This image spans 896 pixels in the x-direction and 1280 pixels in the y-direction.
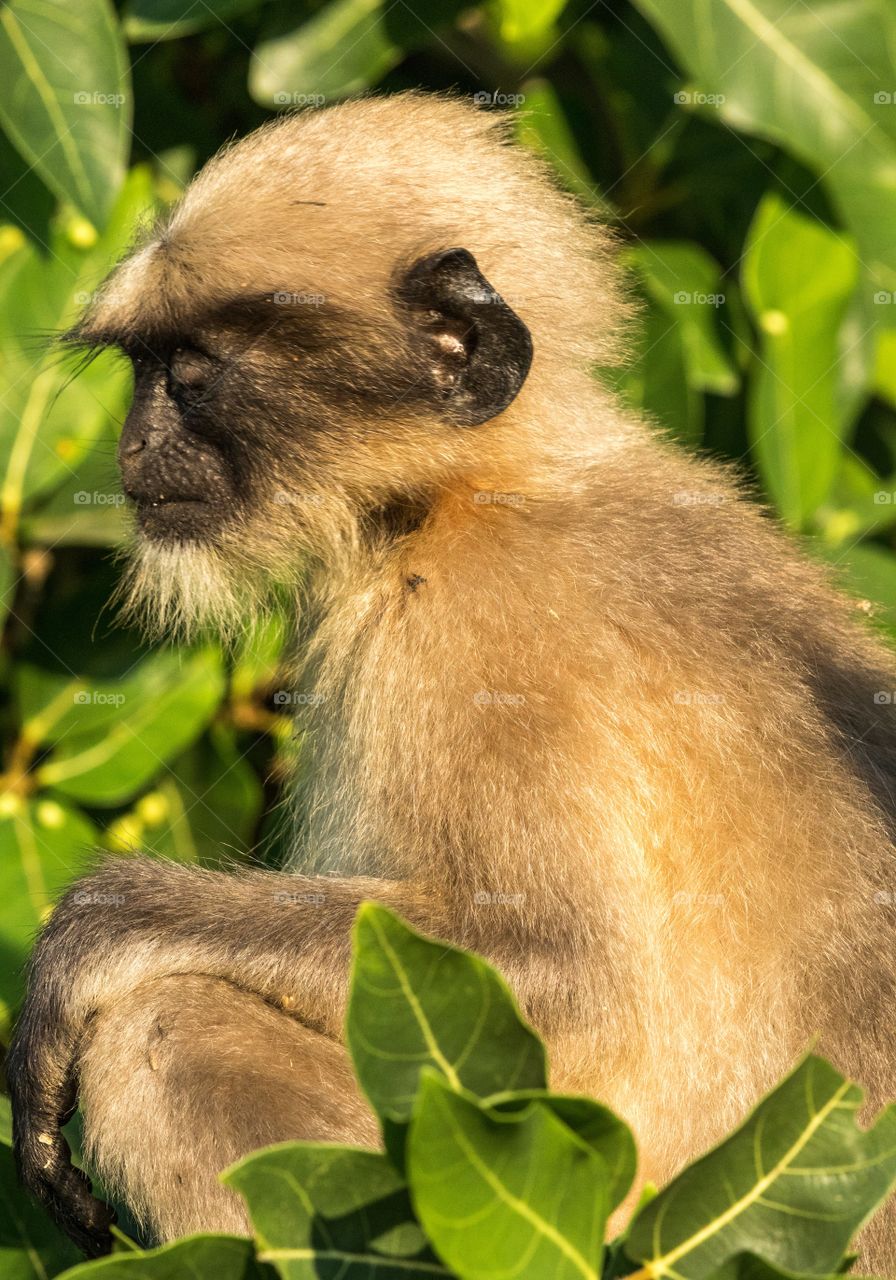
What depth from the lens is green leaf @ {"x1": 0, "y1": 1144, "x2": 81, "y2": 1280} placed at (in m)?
2.43

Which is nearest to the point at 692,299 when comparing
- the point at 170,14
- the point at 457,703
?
the point at 170,14

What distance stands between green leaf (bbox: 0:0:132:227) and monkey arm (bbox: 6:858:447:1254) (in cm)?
197

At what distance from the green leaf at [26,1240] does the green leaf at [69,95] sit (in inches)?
94.1

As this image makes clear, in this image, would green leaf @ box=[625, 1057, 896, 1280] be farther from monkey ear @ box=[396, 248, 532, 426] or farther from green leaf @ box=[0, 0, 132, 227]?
green leaf @ box=[0, 0, 132, 227]

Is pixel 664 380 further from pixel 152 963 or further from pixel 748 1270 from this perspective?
pixel 748 1270

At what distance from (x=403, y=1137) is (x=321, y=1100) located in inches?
38.3

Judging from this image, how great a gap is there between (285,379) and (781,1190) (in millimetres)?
1946

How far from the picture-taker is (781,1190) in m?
1.67

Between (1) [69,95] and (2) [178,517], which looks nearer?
(2) [178,517]

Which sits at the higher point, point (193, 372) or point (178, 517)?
point (193, 372)

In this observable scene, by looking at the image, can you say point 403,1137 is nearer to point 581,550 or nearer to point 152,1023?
point 152,1023

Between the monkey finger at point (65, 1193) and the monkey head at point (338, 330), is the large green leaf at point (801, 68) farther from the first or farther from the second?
the monkey finger at point (65, 1193)

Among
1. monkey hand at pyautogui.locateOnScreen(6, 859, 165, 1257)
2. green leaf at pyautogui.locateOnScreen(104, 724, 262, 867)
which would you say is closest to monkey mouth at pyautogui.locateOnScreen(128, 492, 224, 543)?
monkey hand at pyautogui.locateOnScreen(6, 859, 165, 1257)

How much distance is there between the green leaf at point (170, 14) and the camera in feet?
13.1
